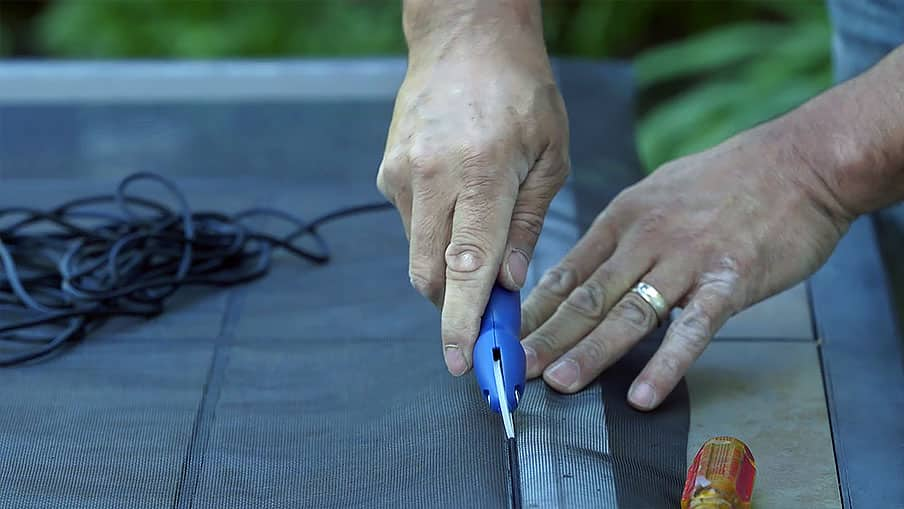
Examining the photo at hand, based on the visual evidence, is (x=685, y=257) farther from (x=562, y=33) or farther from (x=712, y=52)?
(x=562, y=33)

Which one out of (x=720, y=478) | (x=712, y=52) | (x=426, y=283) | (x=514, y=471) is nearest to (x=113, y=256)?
(x=426, y=283)

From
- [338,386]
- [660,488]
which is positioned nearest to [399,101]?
[338,386]

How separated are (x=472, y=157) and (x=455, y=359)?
146 millimetres

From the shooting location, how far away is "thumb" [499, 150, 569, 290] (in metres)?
0.78

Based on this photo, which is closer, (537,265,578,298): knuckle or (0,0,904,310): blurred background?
(537,265,578,298): knuckle

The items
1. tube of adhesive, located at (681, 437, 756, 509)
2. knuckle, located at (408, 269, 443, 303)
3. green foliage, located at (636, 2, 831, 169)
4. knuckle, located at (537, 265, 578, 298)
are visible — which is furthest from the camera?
green foliage, located at (636, 2, 831, 169)

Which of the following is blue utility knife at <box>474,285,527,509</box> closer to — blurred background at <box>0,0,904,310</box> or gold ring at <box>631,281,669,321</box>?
gold ring at <box>631,281,669,321</box>

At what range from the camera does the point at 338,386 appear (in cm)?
89

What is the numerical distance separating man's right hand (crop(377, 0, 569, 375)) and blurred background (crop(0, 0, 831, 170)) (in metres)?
1.37

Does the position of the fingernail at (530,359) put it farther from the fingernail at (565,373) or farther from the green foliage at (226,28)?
the green foliage at (226,28)

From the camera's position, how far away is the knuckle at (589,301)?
→ 2.92 feet

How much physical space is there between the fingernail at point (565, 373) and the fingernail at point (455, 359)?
0.32ft

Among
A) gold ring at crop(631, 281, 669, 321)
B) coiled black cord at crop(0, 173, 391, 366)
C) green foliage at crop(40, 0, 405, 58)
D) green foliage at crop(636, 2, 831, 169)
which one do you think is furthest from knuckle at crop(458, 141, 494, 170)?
green foliage at crop(40, 0, 405, 58)

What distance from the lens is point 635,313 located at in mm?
882
